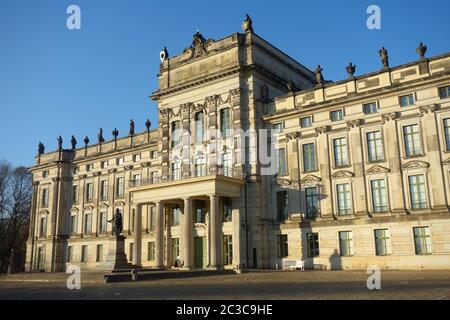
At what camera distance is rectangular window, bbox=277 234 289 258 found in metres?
38.8

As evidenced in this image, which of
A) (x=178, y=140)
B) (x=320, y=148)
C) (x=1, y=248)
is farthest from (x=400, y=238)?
(x=1, y=248)

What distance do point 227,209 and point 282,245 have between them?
5.95 m

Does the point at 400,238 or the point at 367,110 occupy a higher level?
the point at 367,110

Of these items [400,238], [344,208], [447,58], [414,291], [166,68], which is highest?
[166,68]

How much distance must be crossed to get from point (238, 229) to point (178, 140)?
40.6 ft

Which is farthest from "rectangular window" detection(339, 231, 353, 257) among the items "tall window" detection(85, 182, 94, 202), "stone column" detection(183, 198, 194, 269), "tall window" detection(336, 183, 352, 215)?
"tall window" detection(85, 182, 94, 202)

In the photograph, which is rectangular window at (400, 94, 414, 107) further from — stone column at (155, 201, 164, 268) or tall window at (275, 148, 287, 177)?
stone column at (155, 201, 164, 268)

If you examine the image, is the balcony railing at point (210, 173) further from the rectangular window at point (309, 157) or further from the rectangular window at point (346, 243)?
the rectangular window at point (346, 243)

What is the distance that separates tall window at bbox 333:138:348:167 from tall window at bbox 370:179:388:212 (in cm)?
322

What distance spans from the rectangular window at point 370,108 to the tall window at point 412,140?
9.61ft

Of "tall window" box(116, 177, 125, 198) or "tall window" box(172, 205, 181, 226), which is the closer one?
"tall window" box(172, 205, 181, 226)
